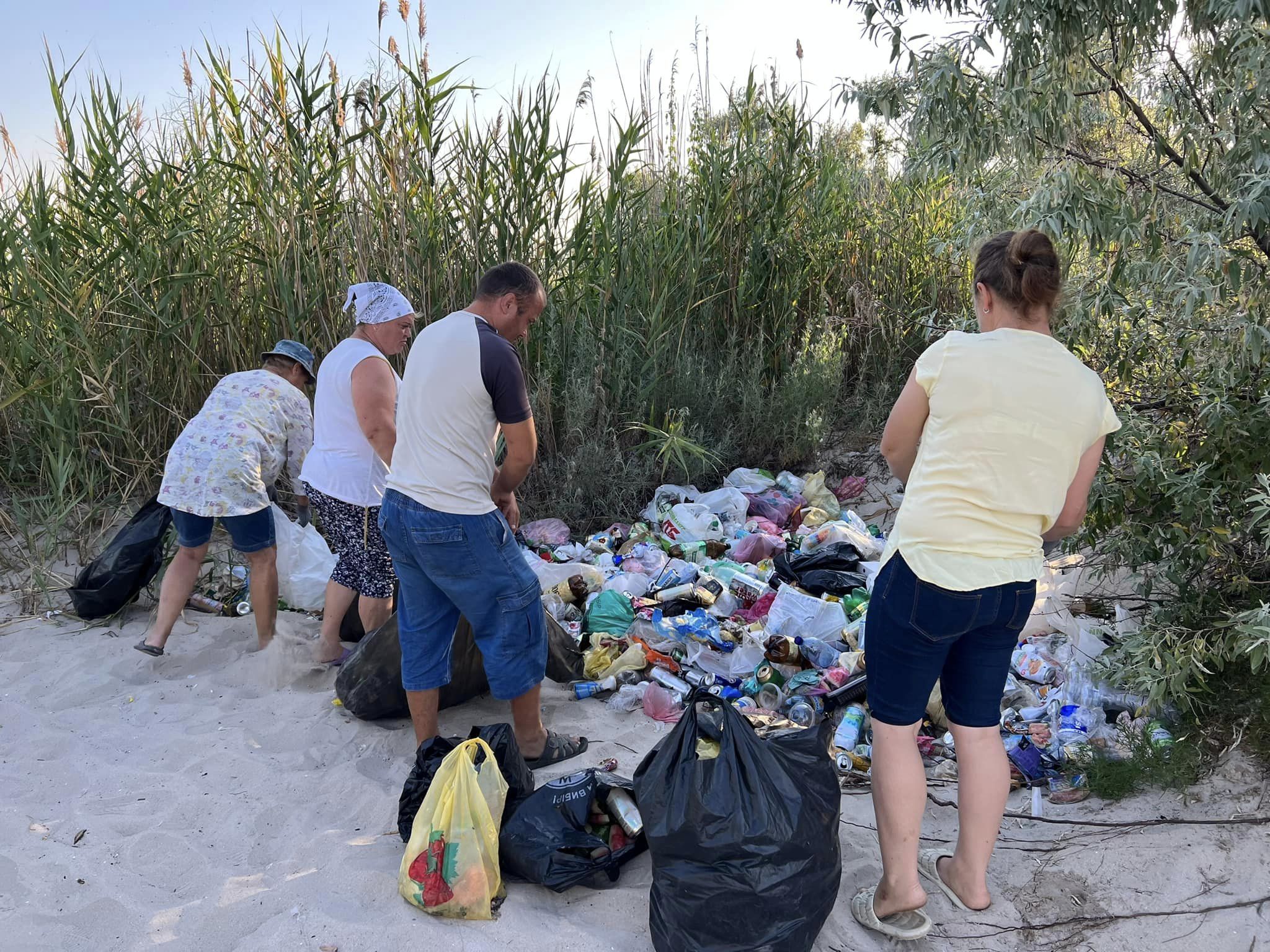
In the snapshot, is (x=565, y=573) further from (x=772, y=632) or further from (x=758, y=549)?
(x=772, y=632)

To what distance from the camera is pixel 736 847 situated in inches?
87.4

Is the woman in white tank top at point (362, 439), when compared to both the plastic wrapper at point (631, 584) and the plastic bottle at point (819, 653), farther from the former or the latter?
the plastic bottle at point (819, 653)

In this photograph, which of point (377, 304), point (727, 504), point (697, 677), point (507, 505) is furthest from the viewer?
point (727, 504)

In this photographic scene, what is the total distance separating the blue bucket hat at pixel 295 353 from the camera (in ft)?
13.8

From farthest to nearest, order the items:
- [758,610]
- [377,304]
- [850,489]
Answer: [850,489] < [758,610] < [377,304]

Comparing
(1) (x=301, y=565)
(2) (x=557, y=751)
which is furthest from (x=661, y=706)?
(1) (x=301, y=565)

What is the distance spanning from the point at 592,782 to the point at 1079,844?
4.94ft

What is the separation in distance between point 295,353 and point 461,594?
6.51ft

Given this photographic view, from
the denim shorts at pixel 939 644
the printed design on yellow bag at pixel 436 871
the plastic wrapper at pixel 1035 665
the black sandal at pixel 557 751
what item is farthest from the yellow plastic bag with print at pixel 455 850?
the plastic wrapper at pixel 1035 665

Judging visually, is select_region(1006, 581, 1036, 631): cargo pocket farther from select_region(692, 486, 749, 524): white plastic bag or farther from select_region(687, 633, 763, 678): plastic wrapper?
select_region(692, 486, 749, 524): white plastic bag

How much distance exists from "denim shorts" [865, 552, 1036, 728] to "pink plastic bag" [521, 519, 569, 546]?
3.14 m

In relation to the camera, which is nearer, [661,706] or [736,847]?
[736,847]

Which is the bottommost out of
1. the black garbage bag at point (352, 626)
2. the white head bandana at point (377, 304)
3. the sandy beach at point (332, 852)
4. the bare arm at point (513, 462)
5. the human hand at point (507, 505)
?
the sandy beach at point (332, 852)

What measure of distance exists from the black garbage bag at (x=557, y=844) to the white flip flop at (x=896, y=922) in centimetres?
67
